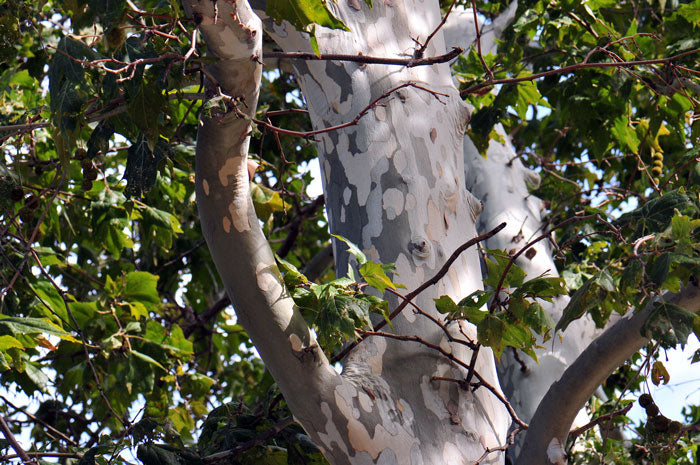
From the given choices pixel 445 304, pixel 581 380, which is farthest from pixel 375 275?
pixel 581 380

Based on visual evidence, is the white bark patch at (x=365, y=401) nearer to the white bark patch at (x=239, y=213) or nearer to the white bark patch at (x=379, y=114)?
the white bark patch at (x=239, y=213)

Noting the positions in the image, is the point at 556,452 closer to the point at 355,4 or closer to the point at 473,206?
the point at 473,206

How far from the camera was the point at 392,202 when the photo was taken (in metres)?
2.28

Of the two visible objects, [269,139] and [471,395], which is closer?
[471,395]

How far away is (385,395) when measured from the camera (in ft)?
6.64

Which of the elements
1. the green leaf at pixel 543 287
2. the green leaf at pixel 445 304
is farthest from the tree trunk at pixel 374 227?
the green leaf at pixel 543 287

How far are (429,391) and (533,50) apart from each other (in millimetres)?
3950

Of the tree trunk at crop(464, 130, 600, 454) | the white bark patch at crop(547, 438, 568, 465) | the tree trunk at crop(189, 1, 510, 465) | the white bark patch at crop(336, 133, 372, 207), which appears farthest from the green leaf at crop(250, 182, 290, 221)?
the white bark patch at crop(547, 438, 568, 465)

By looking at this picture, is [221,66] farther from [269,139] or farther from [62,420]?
[62,420]

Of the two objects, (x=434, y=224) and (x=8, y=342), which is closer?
(x=434, y=224)

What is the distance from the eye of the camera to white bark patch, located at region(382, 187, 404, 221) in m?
2.27

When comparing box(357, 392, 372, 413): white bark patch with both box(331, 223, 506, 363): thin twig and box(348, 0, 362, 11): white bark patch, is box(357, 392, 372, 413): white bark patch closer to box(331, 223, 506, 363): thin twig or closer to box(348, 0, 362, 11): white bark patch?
box(331, 223, 506, 363): thin twig

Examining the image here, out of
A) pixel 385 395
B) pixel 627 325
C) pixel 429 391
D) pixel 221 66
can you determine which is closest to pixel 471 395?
pixel 429 391

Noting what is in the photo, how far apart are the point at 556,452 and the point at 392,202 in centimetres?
83
